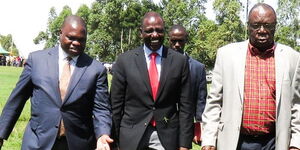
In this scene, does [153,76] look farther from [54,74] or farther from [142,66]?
[54,74]

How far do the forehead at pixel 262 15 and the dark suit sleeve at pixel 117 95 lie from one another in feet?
5.02

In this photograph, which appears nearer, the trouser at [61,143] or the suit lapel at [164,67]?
the trouser at [61,143]

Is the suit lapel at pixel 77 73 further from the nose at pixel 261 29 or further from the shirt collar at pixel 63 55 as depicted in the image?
the nose at pixel 261 29

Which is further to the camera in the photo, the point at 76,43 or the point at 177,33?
the point at 177,33

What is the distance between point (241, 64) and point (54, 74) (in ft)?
5.95

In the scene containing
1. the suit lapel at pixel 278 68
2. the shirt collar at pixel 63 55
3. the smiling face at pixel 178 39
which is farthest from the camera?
the smiling face at pixel 178 39

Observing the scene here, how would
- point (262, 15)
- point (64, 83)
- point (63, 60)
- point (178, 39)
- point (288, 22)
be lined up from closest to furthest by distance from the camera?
point (262, 15) < point (64, 83) < point (63, 60) < point (178, 39) < point (288, 22)

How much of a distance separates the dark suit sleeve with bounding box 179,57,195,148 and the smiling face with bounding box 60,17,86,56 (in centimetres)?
122

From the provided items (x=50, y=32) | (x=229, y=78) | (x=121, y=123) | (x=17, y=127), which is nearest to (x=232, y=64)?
(x=229, y=78)

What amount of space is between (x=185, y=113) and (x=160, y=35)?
0.90m

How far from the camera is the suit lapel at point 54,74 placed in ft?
14.6

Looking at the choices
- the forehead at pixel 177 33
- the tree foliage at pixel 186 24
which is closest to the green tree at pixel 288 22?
the tree foliage at pixel 186 24

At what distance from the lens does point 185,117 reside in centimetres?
505

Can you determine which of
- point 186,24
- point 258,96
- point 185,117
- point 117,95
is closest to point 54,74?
point 117,95
